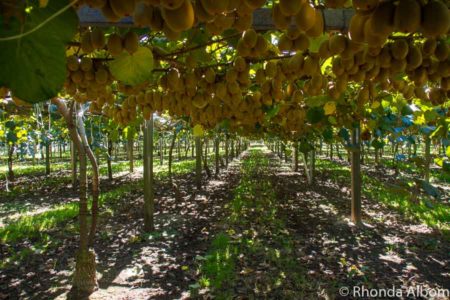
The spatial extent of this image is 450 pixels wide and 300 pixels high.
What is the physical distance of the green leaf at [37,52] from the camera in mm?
715

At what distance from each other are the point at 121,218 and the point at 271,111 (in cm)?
579

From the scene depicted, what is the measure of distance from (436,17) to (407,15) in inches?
2.6

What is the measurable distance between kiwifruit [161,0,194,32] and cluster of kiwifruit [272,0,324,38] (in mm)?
212

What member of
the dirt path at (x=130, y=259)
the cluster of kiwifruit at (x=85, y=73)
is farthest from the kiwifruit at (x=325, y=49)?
the dirt path at (x=130, y=259)

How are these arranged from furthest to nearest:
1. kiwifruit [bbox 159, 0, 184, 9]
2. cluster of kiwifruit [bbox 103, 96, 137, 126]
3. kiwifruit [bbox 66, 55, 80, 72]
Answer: cluster of kiwifruit [bbox 103, 96, 137, 126]
kiwifruit [bbox 66, 55, 80, 72]
kiwifruit [bbox 159, 0, 184, 9]

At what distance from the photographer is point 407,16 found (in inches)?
30.3

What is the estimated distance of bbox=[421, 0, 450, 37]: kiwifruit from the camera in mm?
770

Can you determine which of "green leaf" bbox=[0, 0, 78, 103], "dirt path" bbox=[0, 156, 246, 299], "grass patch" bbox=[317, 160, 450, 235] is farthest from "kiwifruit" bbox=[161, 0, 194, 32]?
"grass patch" bbox=[317, 160, 450, 235]

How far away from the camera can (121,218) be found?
753 cm

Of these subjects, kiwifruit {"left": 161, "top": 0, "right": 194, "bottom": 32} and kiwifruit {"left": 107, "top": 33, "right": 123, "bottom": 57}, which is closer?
kiwifruit {"left": 161, "top": 0, "right": 194, "bottom": 32}

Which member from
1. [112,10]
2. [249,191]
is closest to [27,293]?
[112,10]

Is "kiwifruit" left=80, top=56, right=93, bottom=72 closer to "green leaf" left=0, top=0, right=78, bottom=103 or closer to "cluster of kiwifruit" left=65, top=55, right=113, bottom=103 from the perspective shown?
"cluster of kiwifruit" left=65, top=55, right=113, bottom=103

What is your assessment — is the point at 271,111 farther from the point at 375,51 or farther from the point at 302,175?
the point at 302,175

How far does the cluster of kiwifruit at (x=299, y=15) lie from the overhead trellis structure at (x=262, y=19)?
12.3 inches
